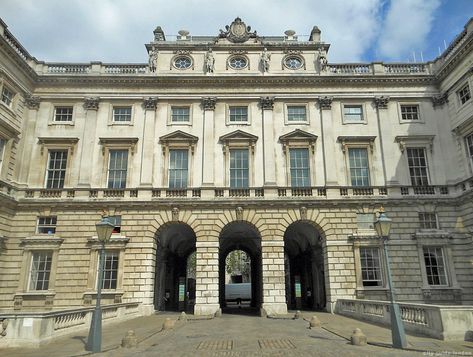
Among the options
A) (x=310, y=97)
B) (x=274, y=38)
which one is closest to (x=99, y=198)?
(x=310, y=97)

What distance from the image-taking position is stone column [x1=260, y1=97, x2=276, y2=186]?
27516mm

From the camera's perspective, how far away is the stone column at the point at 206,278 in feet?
81.8

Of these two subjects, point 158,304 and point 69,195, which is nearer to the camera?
point 69,195

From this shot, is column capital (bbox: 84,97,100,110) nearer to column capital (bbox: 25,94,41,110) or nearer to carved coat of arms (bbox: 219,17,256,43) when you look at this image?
column capital (bbox: 25,94,41,110)

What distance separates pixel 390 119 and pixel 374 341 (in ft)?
66.5

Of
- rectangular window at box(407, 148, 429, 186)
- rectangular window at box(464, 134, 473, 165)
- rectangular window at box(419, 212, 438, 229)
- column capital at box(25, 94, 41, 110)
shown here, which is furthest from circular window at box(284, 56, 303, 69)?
column capital at box(25, 94, 41, 110)

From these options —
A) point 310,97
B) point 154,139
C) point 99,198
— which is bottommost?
point 99,198

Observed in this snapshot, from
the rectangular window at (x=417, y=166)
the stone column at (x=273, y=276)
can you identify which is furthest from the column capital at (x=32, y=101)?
the rectangular window at (x=417, y=166)

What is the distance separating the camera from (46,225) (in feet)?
86.5

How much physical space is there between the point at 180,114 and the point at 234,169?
623cm

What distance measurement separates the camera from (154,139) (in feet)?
93.4

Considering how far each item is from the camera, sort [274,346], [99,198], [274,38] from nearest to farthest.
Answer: [274,346], [99,198], [274,38]

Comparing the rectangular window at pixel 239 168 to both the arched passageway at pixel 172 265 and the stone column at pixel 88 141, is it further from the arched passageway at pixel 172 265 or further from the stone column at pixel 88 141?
the stone column at pixel 88 141

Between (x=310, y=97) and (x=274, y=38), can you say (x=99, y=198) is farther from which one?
(x=274, y=38)
